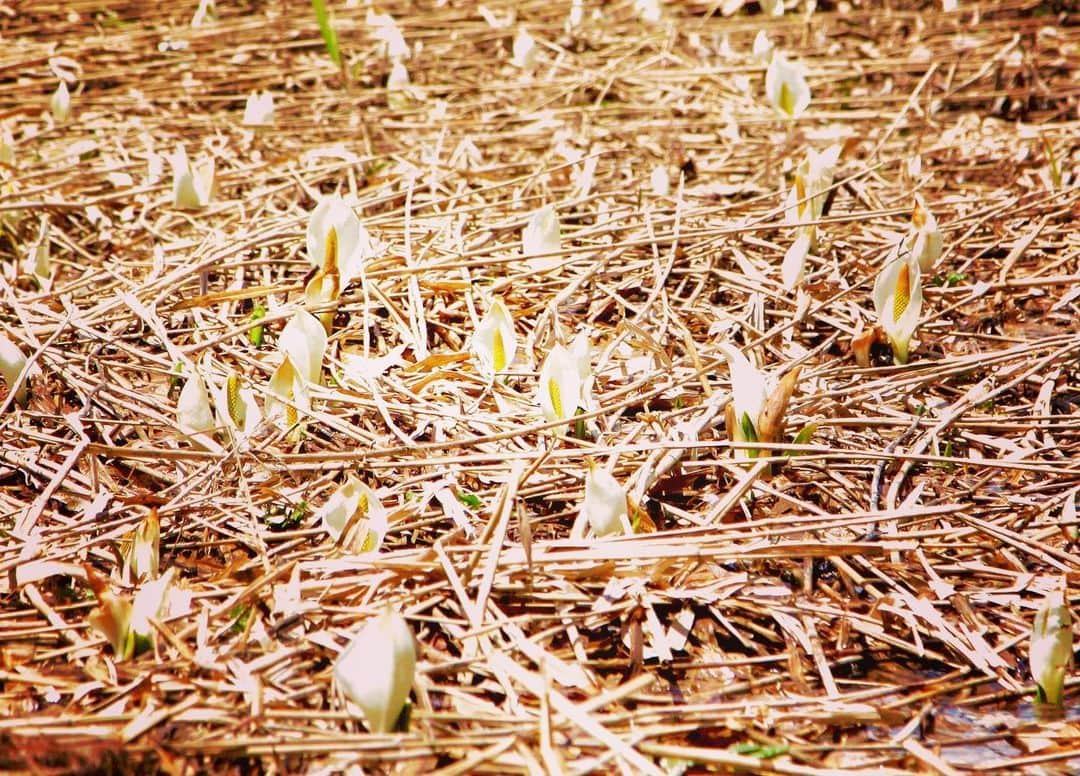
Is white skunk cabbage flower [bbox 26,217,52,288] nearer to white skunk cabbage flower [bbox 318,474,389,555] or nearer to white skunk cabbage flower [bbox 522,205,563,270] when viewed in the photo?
white skunk cabbage flower [bbox 522,205,563,270]

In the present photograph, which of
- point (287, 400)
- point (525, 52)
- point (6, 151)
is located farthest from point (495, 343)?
point (525, 52)

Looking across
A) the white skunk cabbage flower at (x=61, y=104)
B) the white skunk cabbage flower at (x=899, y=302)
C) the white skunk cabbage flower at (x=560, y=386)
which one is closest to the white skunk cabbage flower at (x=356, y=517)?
the white skunk cabbage flower at (x=560, y=386)

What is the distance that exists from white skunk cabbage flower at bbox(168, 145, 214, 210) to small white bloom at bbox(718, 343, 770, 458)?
1.31 meters

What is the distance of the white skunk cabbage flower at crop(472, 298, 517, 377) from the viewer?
1541 mm

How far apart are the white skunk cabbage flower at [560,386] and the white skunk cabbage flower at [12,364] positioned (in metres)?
0.77

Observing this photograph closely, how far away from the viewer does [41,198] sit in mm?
2232

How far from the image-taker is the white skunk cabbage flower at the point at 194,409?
54.2 inches

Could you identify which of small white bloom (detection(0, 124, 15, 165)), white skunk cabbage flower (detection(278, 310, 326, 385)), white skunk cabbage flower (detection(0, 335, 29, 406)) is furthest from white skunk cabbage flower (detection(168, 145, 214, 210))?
white skunk cabbage flower (detection(278, 310, 326, 385))

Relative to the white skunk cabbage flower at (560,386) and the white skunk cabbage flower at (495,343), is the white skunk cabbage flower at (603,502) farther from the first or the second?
the white skunk cabbage flower at (495,343)

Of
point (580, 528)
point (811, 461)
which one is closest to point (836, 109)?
point (811, 461)

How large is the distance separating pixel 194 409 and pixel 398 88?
1.68 meters

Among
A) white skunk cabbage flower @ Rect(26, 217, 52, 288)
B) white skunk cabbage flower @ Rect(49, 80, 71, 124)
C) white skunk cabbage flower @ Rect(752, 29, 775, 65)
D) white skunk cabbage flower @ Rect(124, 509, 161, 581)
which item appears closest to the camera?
white skunk cabbage flower @ Rect(124, 509, 161, 581)

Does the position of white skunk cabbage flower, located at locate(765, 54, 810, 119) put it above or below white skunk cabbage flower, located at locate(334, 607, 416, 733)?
above

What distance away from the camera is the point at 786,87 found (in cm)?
220
